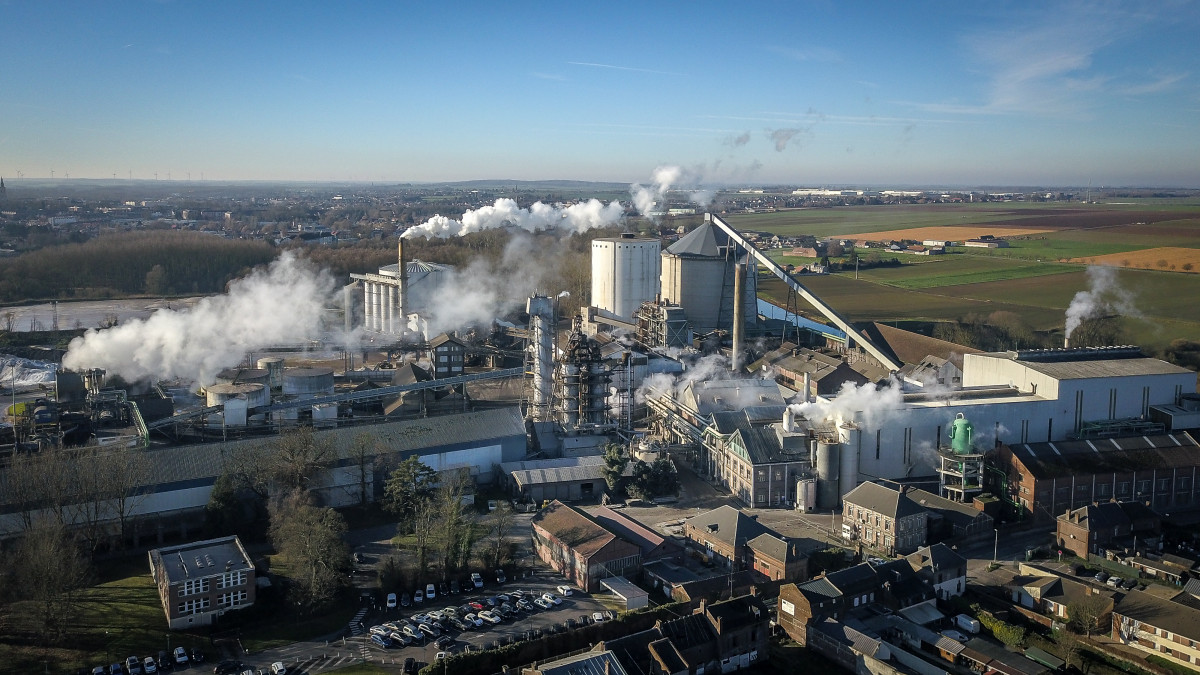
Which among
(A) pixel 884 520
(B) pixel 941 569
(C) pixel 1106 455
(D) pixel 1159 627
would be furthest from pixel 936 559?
(C) pixel 1106 455

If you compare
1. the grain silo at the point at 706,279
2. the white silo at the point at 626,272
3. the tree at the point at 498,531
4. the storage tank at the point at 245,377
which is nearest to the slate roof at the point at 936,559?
the tree at the point at 498,531

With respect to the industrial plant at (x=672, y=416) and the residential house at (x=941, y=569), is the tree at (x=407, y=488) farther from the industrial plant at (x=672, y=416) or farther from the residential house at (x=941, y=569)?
the residential house at (x=941, y=569)

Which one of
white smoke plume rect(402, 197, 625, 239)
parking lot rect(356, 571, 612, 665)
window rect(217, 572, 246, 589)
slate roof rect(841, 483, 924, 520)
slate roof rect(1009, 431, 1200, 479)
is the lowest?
parking lot rect(356, 571, 612, 665)

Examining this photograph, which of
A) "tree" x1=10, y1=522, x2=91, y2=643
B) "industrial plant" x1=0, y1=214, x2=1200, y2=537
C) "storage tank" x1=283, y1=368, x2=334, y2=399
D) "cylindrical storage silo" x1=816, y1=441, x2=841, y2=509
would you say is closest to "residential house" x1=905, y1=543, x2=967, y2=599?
"industrial plant" x1=0, y1=214, x2=1200, y2=537

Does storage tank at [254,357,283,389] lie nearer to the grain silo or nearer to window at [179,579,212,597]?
window at [179,579,212,597]

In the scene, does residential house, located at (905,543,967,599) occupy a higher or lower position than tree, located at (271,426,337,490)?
lower
